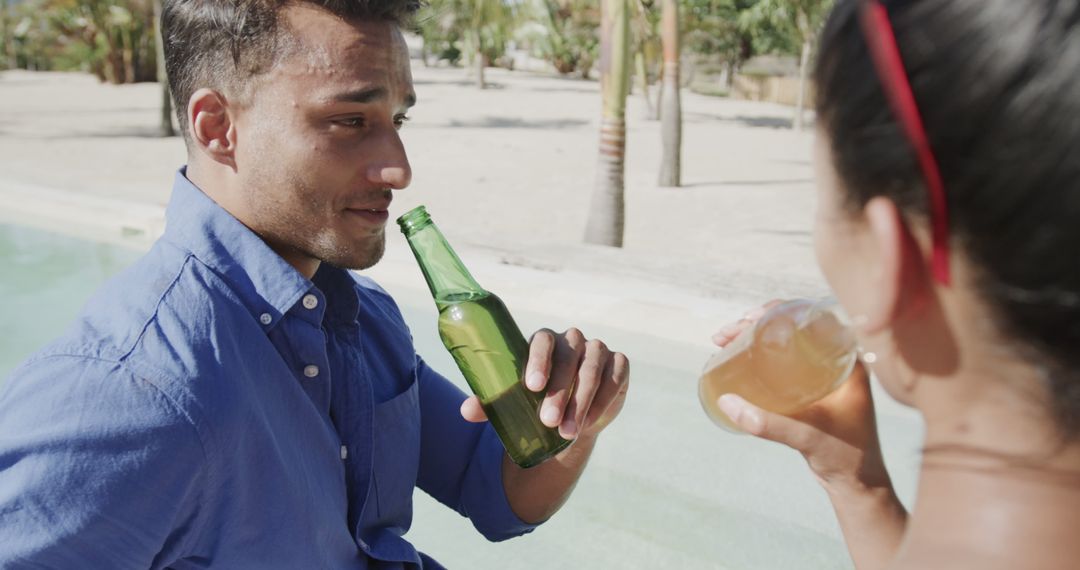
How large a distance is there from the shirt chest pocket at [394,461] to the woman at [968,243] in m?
1.16

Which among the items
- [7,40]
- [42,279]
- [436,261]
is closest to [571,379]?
[436,261]

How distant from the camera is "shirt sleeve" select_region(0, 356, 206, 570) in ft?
4.58

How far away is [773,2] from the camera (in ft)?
79.9

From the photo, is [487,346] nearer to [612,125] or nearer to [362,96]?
[362,96]

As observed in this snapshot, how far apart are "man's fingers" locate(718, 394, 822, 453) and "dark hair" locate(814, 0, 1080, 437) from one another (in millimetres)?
444

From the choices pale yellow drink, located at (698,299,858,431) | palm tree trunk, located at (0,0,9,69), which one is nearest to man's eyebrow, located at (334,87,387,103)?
pale yellow drink, located at (698,299,858,431)

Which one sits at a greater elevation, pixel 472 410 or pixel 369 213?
pixel 369 213

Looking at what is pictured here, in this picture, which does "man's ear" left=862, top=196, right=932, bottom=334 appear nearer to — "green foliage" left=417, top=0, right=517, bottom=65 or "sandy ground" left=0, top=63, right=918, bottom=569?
"sandy ground" left=0, top=63, right=918, bottom=569

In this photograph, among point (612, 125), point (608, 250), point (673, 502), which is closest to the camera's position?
point (673, 502)

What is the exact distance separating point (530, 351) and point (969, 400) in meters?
0.86

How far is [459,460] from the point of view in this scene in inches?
89.7

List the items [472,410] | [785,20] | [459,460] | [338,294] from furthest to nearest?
[785,20]
[459,460]
[338,294]
[472,410]

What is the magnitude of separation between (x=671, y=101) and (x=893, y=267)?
43.5ft

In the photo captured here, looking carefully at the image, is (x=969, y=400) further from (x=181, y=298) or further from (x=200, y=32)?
(x=200, y=32)
